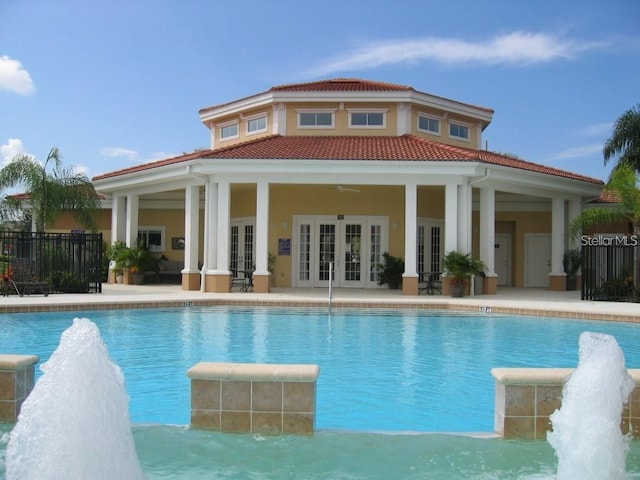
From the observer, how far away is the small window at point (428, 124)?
75.6 feet

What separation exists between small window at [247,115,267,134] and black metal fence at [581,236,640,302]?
1155cm

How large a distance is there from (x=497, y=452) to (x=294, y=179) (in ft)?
48.5

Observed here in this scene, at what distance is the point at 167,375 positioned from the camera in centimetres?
823

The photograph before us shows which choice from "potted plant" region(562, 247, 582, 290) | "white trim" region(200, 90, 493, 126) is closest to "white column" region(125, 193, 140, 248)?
"white trim" region(200, 90, 493, 126)

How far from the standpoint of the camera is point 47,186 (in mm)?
20594

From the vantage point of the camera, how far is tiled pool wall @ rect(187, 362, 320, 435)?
509cm

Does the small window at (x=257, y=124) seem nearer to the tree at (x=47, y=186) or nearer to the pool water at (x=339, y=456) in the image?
the tree at (x=47, y=186)

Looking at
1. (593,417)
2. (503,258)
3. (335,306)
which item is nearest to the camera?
(593,417)

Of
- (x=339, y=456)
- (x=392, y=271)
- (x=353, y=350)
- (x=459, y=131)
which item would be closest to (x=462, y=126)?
(x=459, y=131)

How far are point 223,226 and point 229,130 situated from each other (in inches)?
267

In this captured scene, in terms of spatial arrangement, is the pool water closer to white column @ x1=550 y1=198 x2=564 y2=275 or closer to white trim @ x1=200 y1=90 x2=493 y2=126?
white trim @ x1=200 y1=90 x2=493 y2=126

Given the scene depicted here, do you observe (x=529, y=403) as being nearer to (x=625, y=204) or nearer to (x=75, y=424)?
(x=75, y=424)

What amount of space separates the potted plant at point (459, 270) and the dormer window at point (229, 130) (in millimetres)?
10053

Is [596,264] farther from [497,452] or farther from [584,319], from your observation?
[497,452]
